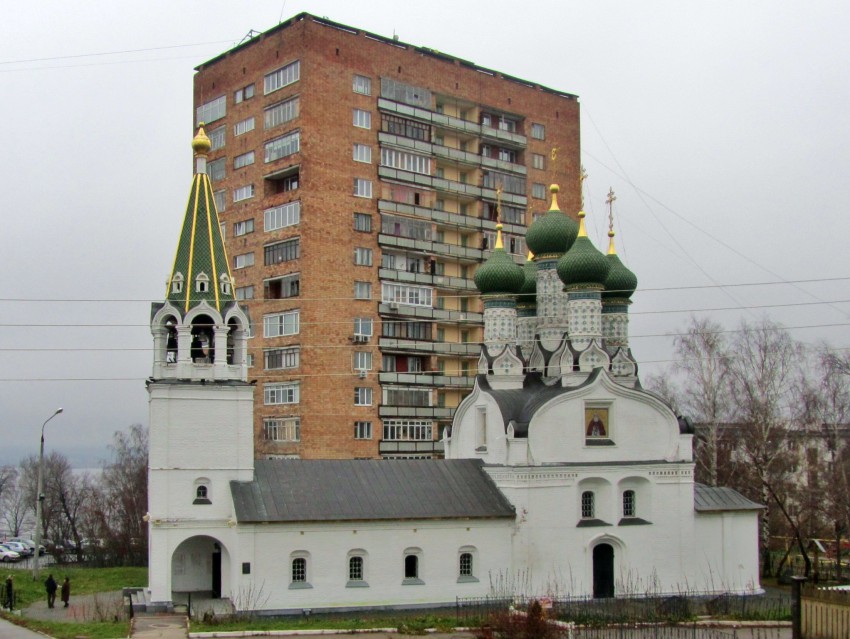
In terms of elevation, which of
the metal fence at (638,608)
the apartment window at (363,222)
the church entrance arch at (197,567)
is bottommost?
the metal fence at (638,608)

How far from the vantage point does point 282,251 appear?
43625mm

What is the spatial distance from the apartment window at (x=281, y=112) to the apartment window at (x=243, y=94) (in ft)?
5.34

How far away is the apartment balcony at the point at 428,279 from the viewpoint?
45062mm

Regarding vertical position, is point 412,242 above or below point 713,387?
above

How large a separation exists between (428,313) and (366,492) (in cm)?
1996

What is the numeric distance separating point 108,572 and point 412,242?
19.1m

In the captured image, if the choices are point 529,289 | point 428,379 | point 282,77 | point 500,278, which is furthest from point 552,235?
point 282,77

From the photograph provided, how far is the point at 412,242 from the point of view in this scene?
45.8 meters

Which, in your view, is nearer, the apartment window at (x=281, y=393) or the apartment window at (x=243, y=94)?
the apartment window at (x=281, y=393)

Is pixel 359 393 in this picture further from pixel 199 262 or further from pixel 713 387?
pixel 199 262

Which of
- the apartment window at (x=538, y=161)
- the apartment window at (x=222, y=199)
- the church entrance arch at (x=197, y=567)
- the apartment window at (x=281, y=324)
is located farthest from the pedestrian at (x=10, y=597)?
→ the apartment window at (x=538, y=161)

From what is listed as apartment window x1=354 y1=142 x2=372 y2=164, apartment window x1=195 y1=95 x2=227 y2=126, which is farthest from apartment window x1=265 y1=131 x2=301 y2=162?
apartment window x1=195 y1=95 x2=227 y2=126

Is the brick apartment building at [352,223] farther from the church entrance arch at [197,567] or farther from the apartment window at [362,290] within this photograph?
the church entrance arch at [197,567]

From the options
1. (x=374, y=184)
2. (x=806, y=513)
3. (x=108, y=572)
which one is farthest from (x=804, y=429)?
(x=108, y=572)
